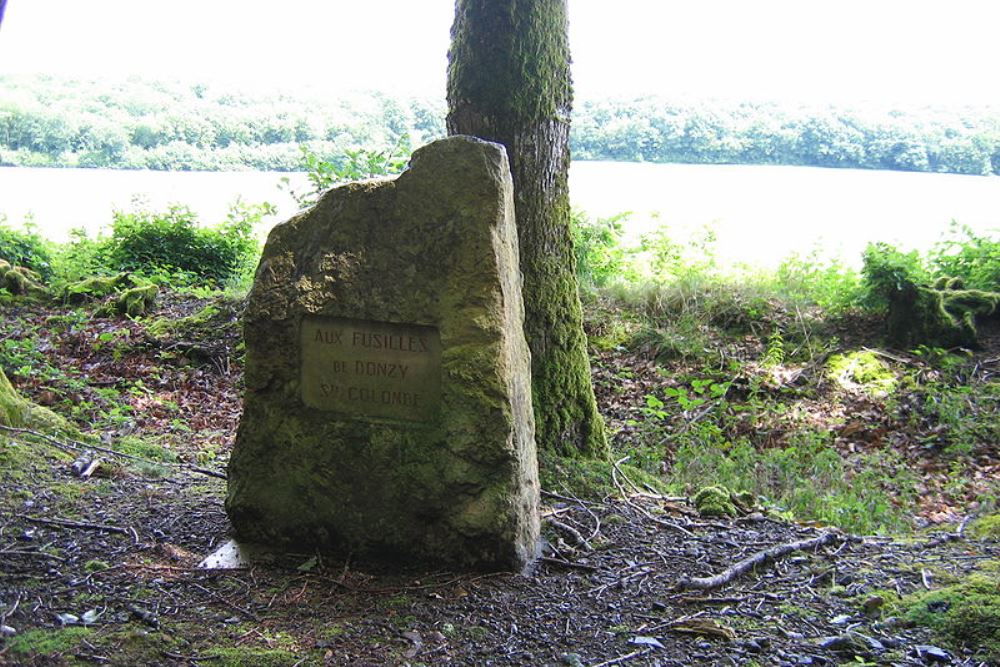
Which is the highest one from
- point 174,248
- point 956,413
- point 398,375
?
point 398,375

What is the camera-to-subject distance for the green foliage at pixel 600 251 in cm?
1077

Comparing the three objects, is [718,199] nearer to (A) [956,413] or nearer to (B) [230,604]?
(A) [956,413]

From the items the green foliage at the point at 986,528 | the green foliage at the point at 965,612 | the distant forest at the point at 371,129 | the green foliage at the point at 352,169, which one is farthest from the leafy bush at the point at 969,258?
the green foliage at the point at 965,612

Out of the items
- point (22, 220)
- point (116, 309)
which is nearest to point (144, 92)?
point (22, 220)

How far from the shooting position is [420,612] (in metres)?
3.42

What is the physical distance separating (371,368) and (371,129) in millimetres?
14555

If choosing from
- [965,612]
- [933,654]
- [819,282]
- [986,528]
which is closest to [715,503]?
[986,528]

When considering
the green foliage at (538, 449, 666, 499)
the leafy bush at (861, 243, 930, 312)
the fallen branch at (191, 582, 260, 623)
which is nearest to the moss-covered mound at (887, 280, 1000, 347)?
the leafy bush at (861, 243, 930, 312)

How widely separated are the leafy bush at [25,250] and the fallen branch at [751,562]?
35.1ft

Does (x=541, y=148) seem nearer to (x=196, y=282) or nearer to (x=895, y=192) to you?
(x=196, y=282)

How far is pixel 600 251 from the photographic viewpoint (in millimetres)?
11625

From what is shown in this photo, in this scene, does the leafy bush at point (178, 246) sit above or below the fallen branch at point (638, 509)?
above

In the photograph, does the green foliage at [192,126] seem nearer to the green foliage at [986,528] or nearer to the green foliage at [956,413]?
the green foliage at [956,413]

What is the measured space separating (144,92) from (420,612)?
64.9 feet
